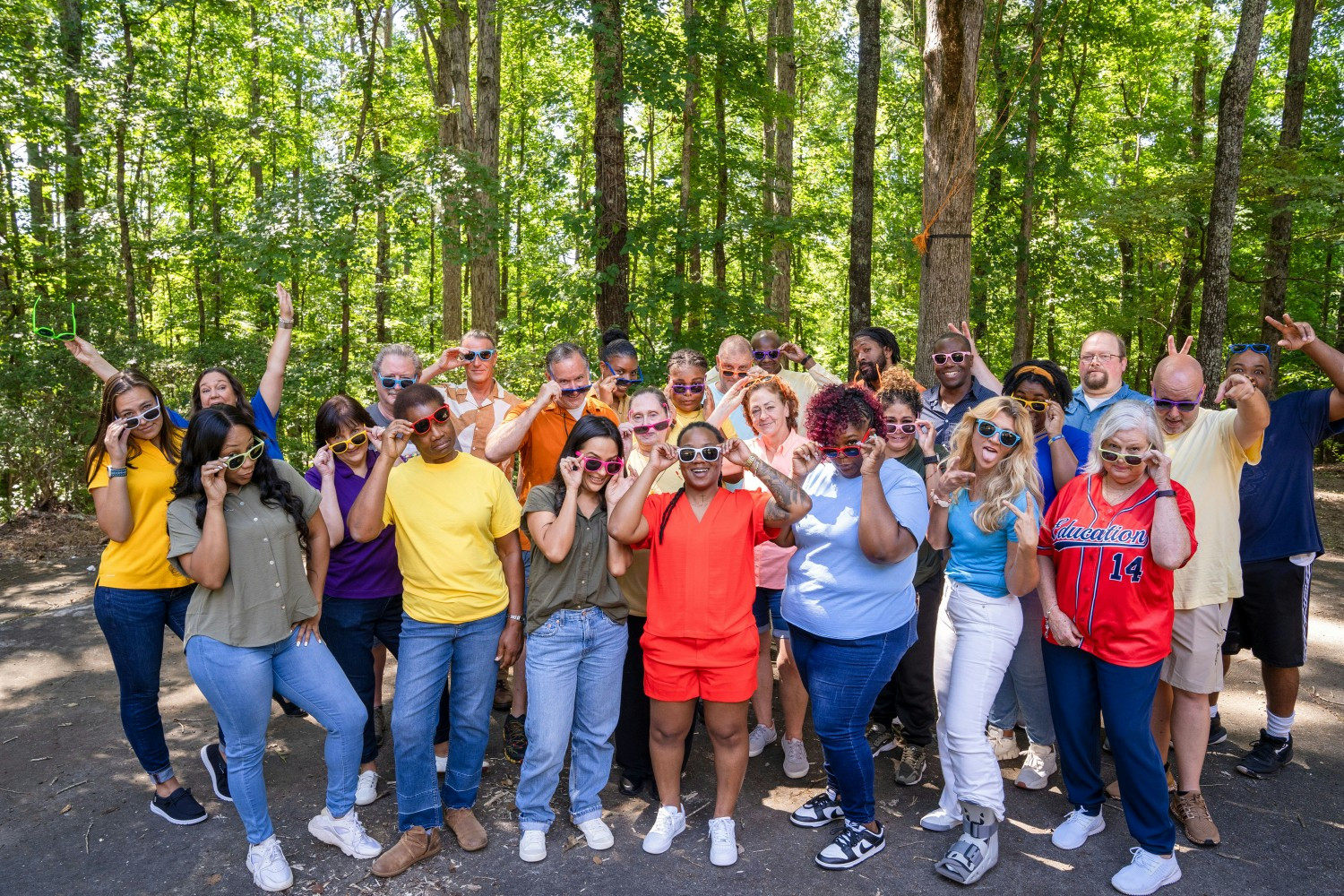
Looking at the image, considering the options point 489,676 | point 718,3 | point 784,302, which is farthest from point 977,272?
point 489,676

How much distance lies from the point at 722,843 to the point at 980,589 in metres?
1.61

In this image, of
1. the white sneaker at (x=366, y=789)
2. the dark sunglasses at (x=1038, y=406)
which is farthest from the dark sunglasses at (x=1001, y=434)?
the white sneaker at (x=366, y=789)

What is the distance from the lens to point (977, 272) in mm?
14742

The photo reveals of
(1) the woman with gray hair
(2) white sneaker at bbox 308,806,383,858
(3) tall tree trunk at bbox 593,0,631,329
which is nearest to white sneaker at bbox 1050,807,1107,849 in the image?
(1) the woman with gray hair

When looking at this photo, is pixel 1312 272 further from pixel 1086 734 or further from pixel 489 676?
pixel 489 676

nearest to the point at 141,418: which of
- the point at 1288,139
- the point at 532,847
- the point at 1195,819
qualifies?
the point at 532,847

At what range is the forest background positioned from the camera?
8.48m

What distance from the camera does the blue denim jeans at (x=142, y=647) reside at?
11.8ft

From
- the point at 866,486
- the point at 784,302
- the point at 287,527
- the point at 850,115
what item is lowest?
the point at 287,527

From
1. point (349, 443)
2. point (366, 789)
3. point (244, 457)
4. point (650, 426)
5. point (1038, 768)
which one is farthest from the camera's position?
point (1038, 768)

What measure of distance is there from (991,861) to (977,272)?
13.2m

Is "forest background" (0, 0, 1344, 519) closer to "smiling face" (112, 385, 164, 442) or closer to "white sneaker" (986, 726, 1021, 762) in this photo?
"smiling face" (112, 385, 164, 442)

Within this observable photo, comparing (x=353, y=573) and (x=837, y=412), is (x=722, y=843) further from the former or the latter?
(x=353, y=573)

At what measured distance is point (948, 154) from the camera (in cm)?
684
